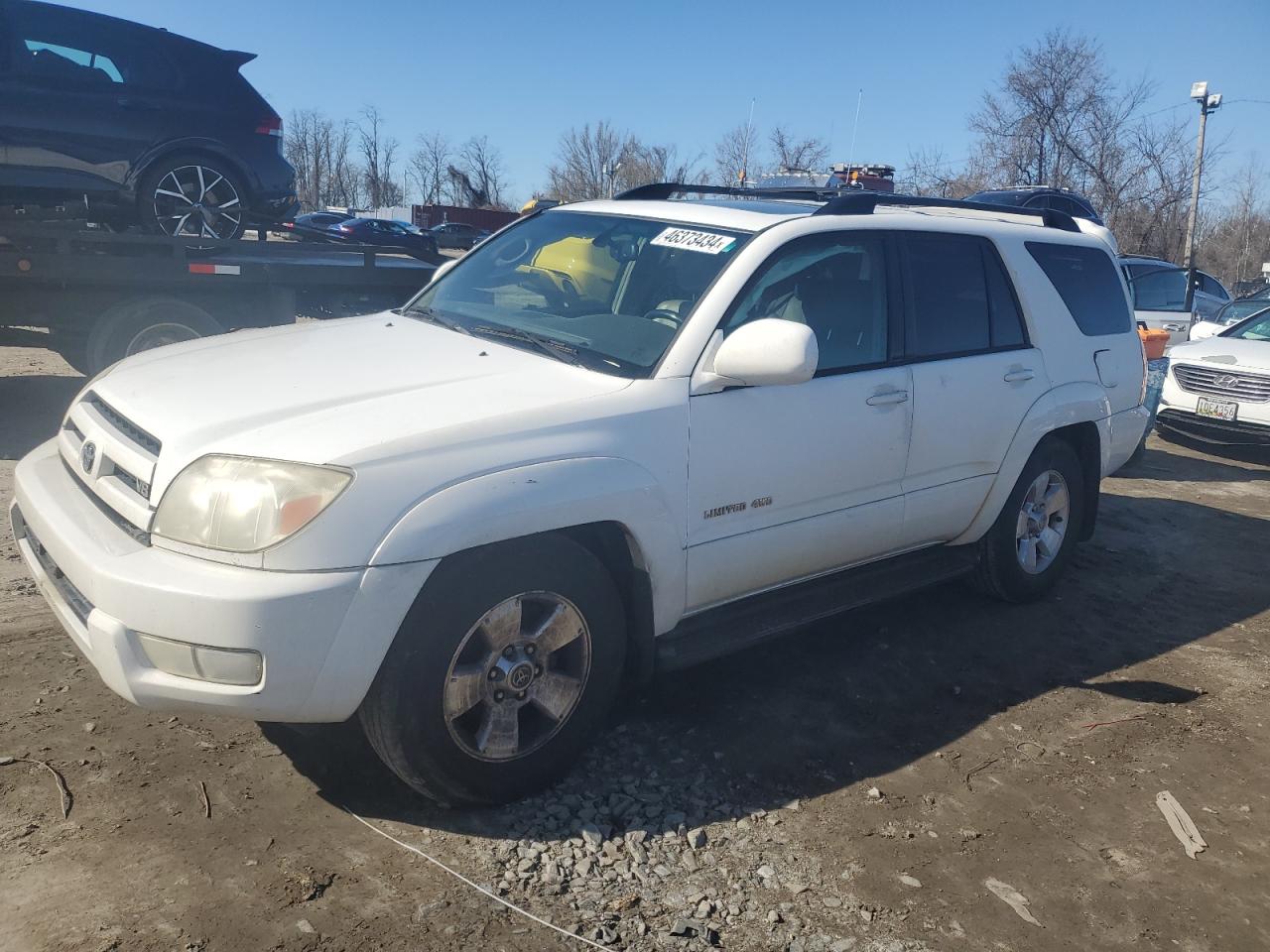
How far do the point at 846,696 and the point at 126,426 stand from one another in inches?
109

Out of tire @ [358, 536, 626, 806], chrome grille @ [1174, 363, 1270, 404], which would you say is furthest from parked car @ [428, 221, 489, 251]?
tire @ [358, 536, 626, 806]

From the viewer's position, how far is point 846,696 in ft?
13.8

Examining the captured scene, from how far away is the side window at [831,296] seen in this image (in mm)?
3779

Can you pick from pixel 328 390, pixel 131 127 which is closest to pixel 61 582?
pixel 328 390

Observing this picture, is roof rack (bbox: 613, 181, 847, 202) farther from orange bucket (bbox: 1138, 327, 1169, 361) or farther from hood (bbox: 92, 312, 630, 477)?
orange bucket (bbox: 1138, 327, 1169, 361)

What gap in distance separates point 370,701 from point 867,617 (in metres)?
2.86

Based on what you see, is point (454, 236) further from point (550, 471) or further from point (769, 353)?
point (550, 471)

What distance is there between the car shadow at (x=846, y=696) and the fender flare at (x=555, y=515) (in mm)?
543

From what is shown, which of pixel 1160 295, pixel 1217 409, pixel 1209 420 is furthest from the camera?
pixel 1160 295

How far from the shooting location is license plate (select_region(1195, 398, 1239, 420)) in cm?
962

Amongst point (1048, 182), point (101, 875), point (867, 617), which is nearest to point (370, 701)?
point (101, 875)

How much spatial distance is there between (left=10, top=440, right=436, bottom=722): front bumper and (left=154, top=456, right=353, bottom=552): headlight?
0.26 ft

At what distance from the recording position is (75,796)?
3111 mm

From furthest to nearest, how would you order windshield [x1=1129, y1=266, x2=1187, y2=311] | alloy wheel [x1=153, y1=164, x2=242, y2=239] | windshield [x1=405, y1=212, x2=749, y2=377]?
windshield [x1=1129, y1=266, x2=1187, y2=311]
alloy wheel [x1=153, y1=164, x2=242, y2=239]
windshield [x1=405, y1=212, x2=749, y2=377]
